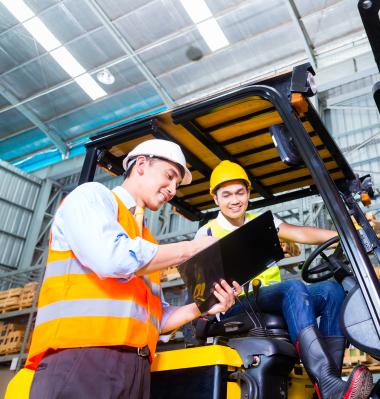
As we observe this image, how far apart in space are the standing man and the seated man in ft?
1.93

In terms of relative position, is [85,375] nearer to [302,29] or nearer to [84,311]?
[84,311]

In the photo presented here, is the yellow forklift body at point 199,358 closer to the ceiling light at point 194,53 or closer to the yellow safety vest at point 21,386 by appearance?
the yellow safety vest at point 21,386

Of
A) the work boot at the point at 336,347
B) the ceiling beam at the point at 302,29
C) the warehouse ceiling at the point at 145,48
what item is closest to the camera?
the work boot at the point at 336,347

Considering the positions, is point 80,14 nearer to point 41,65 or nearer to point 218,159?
point 41,65

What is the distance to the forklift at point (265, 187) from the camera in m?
2.25

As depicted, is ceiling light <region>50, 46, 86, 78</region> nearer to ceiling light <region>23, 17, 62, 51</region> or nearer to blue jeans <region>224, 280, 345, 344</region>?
ceiling light <region>23, 17, 62, 51</region>

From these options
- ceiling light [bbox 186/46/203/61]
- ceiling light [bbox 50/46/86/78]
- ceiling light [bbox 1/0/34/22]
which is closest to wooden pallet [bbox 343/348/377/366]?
ceiling light [bbox 186/46/203/61]

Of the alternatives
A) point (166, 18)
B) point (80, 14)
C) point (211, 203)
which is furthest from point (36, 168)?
point (211, 203)

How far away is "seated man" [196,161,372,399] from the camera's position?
2432 mm

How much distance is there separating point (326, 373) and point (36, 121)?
54.9ft

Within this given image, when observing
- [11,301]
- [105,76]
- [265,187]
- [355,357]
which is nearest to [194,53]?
[105,76]

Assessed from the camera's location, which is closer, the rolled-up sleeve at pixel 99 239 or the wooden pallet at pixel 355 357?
the rolled-up sleeve at pixel 99 239

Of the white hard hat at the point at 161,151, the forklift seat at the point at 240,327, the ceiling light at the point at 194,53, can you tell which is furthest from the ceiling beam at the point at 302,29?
the forklift seat at the point at 240,327

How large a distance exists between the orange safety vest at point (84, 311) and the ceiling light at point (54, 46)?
13.4m
